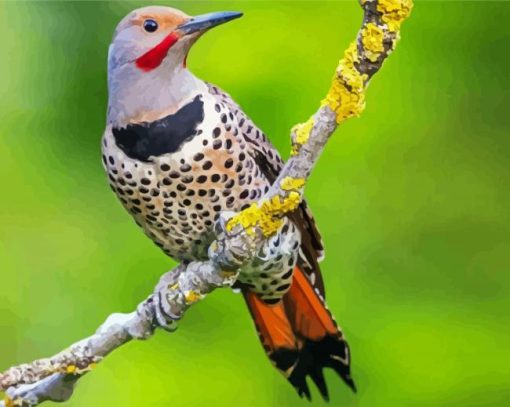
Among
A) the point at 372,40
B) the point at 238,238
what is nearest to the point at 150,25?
the point at 238,238

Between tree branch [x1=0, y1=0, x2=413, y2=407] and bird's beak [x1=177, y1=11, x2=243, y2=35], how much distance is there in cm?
23

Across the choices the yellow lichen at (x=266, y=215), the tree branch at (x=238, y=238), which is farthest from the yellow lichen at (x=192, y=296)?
the yellow lichen at (x=266, y=215)

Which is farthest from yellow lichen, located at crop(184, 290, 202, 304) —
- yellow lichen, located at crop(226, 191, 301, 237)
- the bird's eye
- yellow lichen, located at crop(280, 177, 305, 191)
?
the bird's eye

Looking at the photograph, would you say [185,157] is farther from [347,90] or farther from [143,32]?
[347,90]

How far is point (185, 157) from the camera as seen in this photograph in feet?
5.97

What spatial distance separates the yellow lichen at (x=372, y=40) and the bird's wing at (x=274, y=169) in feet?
1.73

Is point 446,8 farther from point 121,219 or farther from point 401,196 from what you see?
point 121,219

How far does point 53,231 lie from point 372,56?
1894mm

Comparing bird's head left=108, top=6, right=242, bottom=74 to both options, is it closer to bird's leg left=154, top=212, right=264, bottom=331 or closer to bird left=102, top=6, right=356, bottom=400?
bird left=102, top=6, right=356, bottom=400

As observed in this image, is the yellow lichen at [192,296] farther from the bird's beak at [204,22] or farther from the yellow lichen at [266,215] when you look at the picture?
the bird's beak at [204,22]

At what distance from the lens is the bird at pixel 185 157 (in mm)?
1770

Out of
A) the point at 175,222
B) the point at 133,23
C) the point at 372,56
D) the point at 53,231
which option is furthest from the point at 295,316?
the point at 53,231

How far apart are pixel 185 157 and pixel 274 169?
22 cm

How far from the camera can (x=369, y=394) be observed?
112 inches
